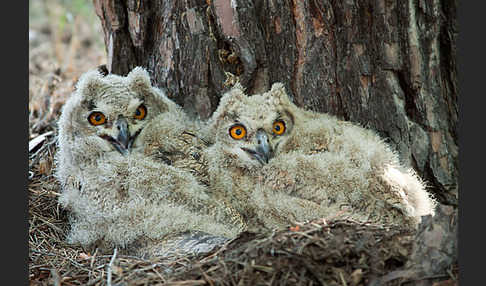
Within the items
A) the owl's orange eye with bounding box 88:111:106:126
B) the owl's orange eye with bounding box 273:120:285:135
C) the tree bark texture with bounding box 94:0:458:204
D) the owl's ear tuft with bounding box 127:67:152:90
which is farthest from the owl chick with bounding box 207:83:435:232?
the owl's orange eye with bounding box 88:111:106:126

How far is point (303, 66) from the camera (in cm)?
429

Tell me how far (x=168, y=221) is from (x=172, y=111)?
101 cm

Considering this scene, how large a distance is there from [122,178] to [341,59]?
197 cm

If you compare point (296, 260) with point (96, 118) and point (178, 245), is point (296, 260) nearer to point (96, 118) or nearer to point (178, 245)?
point (178, 245)

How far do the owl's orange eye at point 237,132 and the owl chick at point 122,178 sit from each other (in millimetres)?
451

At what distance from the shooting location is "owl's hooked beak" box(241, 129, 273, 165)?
3846 mm

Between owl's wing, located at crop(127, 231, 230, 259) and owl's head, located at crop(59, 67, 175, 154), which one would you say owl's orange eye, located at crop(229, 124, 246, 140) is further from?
owl's wing, located at crop(127, 231, 230, 259)

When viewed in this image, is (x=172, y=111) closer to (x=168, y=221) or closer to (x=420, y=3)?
(x=168, y=221)

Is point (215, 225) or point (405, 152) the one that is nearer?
point (215, 225)

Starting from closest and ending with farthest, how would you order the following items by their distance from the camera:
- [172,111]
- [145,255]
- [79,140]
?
[145,255], [79,140], [172,111]

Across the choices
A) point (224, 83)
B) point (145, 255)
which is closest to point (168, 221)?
point (145, 255)

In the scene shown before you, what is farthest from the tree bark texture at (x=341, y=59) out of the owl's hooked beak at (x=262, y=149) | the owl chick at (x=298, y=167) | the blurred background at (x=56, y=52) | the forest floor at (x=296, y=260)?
the blurred background at (x=56, y=52)

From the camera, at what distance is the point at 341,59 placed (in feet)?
13.9

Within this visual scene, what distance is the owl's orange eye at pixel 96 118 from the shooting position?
3.97m
